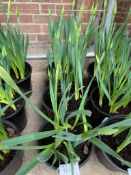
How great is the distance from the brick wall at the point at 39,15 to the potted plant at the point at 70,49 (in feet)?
1.39

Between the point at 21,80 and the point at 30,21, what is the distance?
49 cm

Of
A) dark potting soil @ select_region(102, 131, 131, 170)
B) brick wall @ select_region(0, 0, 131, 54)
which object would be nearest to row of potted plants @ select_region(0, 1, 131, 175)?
dark potting soil @ select_region(102, 131, 131, 170)

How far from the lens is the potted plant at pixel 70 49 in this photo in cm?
77

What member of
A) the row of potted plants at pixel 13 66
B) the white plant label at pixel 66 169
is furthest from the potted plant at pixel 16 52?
the white plant label at pixel 66 169

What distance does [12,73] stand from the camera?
1.10 meters

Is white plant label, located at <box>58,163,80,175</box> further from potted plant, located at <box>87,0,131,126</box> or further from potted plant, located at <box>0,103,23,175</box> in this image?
potted plant, located at <box>87,0,131,126</box>

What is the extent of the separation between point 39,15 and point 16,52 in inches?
19.0

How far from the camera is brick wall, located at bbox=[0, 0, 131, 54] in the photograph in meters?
1.25

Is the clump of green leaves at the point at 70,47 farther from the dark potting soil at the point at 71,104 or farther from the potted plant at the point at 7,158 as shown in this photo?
the potted plant at the point at 7,158

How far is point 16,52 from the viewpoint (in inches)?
36.7

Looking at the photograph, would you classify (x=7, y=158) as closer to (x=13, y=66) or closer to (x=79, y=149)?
(x=79, y=149)

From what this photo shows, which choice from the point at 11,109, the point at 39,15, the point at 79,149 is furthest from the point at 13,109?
the point at 39,15

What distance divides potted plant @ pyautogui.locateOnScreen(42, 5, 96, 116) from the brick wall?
42 cm

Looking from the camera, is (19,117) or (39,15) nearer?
(19,117)
